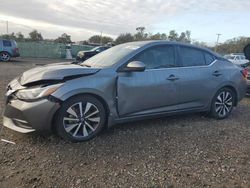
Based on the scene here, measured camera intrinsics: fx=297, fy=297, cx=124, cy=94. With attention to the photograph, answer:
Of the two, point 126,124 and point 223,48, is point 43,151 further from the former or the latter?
point 223,48

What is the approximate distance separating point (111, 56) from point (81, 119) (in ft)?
4.46

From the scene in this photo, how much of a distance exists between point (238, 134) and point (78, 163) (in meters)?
3.00

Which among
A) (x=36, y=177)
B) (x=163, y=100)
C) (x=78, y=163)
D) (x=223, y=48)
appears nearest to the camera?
(x=36, y=177)

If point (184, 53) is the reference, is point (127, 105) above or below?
below

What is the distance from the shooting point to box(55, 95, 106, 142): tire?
4.27 m

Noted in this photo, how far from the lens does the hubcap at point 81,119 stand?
14.2 feet

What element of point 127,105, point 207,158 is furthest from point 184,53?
point 207,158

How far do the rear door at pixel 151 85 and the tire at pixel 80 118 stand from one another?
40 cm

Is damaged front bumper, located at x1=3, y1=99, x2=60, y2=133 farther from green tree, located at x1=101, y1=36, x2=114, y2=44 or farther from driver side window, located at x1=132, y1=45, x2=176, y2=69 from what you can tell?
green tree, located at x1=101, y1=36, x2=114, y2=44

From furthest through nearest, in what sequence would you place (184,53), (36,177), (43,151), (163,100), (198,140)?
(184,53) < (163,100) < (198,140) < (43,151) < (36,177)

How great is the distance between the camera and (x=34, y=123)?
4152 mm

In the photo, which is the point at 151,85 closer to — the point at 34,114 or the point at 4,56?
the point at 34,114

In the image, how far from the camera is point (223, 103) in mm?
6156

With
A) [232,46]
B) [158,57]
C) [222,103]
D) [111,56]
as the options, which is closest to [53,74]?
[111,56]
